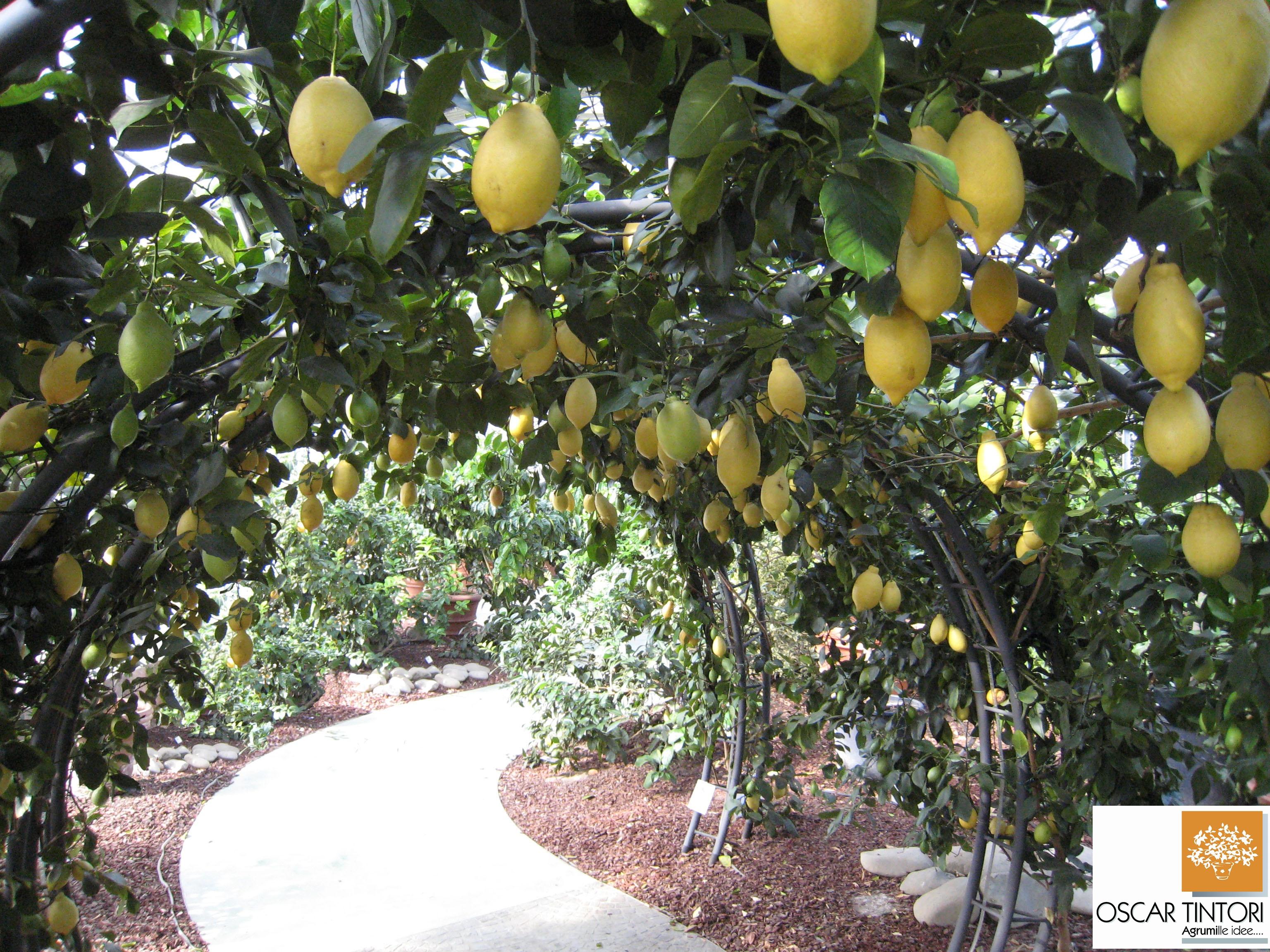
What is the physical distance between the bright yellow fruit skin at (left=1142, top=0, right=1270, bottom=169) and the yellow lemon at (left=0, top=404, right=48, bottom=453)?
148 cm

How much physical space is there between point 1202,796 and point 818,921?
5.35ft

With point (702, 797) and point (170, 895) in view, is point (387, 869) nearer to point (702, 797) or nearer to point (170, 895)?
point (170, 895)

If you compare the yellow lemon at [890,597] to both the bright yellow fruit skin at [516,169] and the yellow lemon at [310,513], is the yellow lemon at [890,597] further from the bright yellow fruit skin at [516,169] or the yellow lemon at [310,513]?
the bright yellow fruit skin at [516,169]

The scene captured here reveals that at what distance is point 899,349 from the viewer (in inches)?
25.3

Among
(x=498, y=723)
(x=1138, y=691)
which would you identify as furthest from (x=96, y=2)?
(x=498, y=723)

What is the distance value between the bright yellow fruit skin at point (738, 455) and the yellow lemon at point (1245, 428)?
1.83ft

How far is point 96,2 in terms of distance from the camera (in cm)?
54

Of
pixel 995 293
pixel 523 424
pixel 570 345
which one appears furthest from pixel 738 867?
pixel 995 293

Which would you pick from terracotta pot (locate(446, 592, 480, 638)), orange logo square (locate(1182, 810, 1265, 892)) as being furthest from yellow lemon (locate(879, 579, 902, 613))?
terracotta pot (locate(446, 592, 480, 638))

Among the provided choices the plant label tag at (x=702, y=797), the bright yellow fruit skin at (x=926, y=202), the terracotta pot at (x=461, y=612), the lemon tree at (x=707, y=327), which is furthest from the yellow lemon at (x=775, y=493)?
the terracotta pot at (x=461, y=612)

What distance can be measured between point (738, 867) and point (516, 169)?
3.72 meters

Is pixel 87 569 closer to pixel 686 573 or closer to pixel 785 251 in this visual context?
pixel 785 251

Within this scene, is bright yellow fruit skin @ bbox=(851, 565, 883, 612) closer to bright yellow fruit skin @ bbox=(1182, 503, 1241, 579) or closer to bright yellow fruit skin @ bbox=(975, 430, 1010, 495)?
bright yellow fruit skin @ bbox=(975, 430, 1010, 495)

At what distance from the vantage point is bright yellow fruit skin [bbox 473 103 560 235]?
21.6 inches
